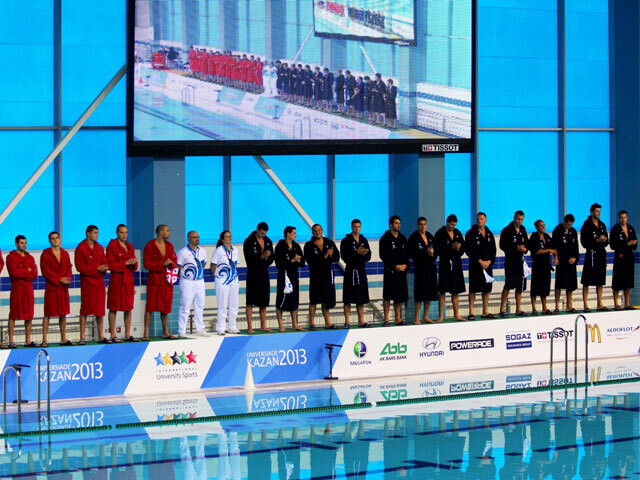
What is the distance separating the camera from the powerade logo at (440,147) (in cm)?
2102

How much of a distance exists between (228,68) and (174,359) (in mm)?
4947

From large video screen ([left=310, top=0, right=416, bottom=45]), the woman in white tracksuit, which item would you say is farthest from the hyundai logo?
large video screen ([left=310, top=0, right=416, bottom=45])

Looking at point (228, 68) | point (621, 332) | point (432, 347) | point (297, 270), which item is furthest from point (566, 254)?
point (228, 68)

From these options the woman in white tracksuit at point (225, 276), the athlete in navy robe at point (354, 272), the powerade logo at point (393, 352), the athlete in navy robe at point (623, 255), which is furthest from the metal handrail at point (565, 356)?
the woman in white tracksuit at point (225, 276)

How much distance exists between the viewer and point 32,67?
65.6ft

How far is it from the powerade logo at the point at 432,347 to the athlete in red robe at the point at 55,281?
559 centimetres

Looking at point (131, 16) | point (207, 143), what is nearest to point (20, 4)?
point (131, 16)

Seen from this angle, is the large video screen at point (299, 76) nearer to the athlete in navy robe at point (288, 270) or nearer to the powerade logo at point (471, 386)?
the athlete in navy robe at point (288, 270)

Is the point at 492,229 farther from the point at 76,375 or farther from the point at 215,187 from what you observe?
the point at 76,375

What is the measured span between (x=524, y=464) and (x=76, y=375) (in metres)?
6.85

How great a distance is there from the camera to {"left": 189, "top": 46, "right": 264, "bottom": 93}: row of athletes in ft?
61.9

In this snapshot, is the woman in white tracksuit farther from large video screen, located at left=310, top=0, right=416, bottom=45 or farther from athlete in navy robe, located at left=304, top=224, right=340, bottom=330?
large video screen, located at left=310, top=0, right=416, bottom=45

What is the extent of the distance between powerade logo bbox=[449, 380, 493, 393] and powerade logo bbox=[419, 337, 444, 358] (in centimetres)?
119

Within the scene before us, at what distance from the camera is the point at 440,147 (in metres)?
21.2
